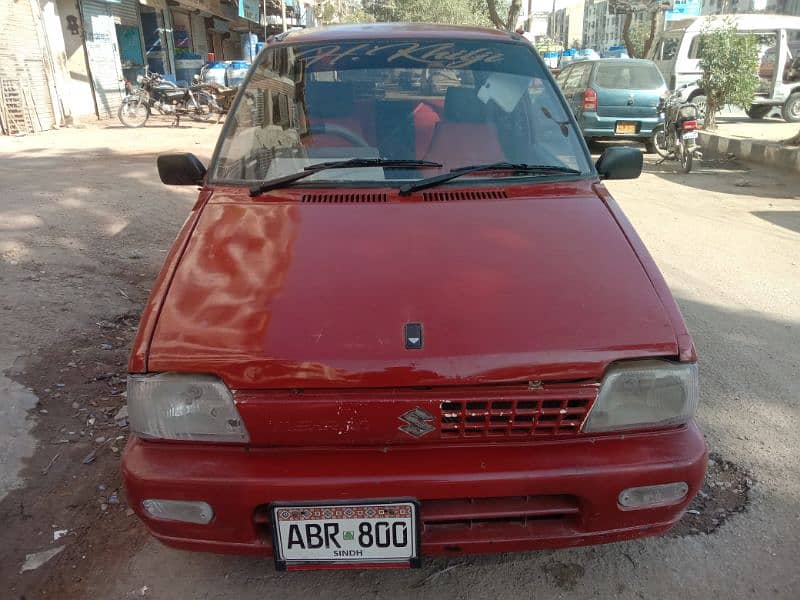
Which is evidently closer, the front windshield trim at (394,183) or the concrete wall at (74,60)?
the front windshield trim at (394,183)

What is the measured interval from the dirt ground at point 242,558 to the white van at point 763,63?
943 cm

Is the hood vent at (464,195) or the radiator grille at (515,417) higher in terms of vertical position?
the hood vent at (464,195)

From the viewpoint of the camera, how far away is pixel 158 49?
730 inches

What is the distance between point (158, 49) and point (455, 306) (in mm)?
19842

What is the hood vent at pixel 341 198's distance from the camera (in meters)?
2.28

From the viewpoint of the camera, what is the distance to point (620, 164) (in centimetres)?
278

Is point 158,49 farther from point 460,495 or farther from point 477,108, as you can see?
point 460,495

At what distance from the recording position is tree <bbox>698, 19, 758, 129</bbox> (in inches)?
450

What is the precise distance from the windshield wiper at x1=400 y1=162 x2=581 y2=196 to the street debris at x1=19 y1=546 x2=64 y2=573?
180cm

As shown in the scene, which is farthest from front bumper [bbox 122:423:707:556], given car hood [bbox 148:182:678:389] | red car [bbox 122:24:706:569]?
car hood [bbox 148:182:678:389]

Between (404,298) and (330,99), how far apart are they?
1.33m

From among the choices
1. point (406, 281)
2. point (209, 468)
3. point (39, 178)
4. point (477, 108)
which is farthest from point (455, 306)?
point (39, 178)

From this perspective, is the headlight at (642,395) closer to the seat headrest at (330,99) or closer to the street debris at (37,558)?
the seat headrest at (330,99)

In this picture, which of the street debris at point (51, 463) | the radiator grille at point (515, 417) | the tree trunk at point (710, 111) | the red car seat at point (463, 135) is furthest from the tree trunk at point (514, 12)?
the radiator grille at point (515, 417)
